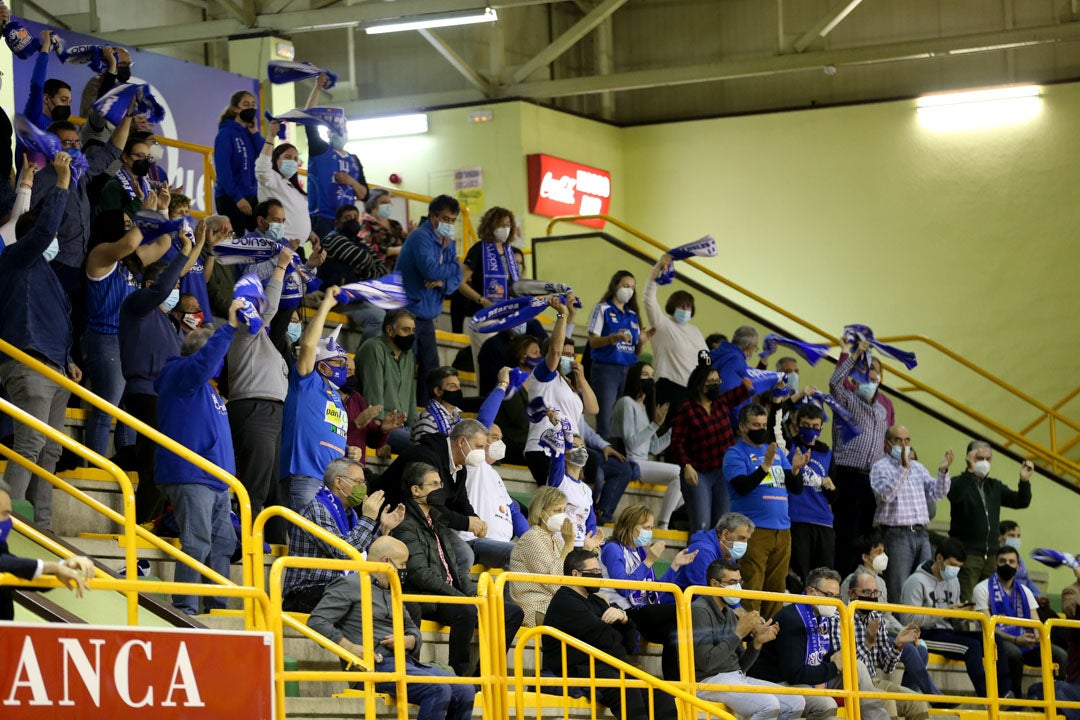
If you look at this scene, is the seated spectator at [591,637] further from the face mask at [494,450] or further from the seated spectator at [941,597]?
the seated spectator at [941,597]

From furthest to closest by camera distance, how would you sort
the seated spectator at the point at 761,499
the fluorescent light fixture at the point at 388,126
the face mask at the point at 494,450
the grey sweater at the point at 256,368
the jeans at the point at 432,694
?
the fluorescent light fixture at the point at 388,126 → the seated spectator at the point at 761,499 → the face mask at the point at 494,450 → the grey sweater at the point at 256,368 → the jeans at the point at 432,694

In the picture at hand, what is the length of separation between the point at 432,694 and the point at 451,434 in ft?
8.88

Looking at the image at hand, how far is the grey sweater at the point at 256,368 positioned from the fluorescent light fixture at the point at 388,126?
10.9 m

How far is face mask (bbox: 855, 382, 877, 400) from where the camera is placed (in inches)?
546

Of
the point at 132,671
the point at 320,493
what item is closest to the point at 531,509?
the point at 320,493

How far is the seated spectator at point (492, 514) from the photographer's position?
9891 millimetres

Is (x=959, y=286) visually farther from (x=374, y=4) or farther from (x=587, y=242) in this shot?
(x=374, y=4)

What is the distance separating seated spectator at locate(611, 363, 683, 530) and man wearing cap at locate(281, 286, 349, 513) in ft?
10.1

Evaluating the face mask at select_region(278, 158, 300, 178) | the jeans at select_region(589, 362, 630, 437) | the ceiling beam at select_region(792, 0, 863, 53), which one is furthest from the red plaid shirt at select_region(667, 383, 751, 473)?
the ceiling beam at select_region(792, 0, 863, 53)

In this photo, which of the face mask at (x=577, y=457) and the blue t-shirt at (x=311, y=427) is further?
the face mask at (x=577, y=457)

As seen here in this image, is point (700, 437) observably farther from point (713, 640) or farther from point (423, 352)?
point (713, 640)

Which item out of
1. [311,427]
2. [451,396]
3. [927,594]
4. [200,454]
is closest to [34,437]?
[200,454]

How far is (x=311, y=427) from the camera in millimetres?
9633

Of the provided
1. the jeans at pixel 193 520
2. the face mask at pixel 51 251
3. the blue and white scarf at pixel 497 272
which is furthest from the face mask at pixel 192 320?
the blue and white scarf at pixel 497 272
